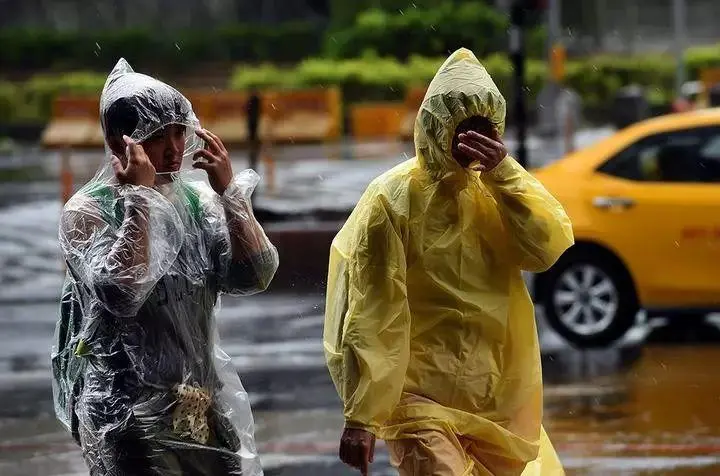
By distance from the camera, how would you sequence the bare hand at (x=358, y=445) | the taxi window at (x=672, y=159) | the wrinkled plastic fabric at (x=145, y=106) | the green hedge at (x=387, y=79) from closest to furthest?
the wrinkled plastic fabric at (x=145, y=106) < the bare hand at (x=358, y=445) < the taxi window at (x=672, y=159) < the green hedge at (x=387, y=79)

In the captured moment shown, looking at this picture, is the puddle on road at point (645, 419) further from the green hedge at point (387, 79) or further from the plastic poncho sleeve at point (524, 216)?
the green hedge at point (387, 79)

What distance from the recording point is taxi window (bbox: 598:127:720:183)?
1084cm

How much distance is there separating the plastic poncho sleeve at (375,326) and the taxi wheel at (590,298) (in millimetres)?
6627

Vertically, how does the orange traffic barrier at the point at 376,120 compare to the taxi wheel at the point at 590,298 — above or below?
below

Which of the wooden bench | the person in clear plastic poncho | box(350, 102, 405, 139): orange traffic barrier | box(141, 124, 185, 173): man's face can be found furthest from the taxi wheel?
the wooden bench

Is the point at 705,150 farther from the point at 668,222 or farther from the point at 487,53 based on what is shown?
the point at 487,53

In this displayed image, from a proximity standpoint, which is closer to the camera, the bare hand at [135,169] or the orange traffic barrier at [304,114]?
the bare hand at [135,169]

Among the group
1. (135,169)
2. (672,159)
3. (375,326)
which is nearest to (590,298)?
(672,159)

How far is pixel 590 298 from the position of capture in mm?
11094

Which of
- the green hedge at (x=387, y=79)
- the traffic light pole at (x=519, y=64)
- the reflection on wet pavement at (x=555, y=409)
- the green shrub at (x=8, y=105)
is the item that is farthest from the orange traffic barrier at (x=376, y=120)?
the reflection on wet pavement at (x=555, y=409)

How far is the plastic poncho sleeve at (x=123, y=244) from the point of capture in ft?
13.5

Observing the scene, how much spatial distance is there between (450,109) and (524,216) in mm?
379

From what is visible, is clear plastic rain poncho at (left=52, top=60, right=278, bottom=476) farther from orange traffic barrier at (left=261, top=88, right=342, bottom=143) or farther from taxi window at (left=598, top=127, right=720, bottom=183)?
orange traffic barrier at (left=261, top=88, right=342, bottom=143)

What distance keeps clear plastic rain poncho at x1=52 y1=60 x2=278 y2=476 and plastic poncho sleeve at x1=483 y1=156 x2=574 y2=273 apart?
70 centimetres
